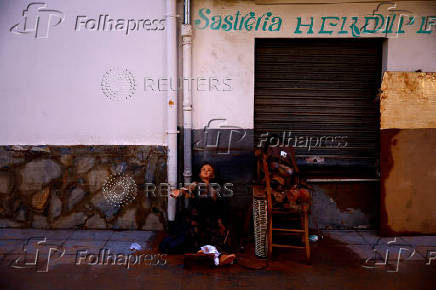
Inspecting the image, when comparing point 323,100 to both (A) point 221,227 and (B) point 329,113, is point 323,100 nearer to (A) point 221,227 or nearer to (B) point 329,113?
(B) point 329,113

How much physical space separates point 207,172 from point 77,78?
253cm

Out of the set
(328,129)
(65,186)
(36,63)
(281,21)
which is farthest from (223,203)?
(36,63)

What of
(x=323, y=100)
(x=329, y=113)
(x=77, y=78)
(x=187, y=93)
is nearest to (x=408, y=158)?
(x=329, y=113)

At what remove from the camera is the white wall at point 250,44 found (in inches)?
199

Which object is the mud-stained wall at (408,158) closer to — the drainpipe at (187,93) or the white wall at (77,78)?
the drainpipe at (187,93)

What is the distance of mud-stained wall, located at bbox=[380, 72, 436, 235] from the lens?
496 centimetres

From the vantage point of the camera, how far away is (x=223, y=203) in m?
4.95

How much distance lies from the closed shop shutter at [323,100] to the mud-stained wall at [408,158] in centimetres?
40

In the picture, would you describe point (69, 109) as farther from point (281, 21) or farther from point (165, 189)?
point (281, 21)

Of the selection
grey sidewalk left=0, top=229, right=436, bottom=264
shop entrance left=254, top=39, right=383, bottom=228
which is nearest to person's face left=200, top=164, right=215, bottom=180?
shop entrance left=254, top=39, right=383, bottom=228

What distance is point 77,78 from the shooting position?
5.17 m

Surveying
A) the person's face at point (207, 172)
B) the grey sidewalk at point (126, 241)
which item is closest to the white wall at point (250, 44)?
the person's face at point (207, 172)

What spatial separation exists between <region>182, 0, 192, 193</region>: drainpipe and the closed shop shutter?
1073mm

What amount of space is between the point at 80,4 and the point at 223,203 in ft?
12.3
